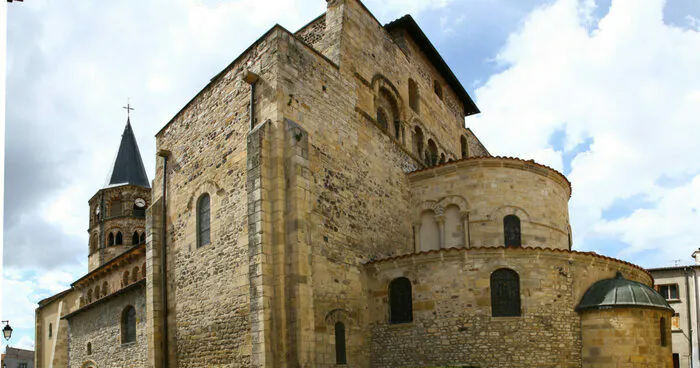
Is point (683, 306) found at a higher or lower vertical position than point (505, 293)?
lower

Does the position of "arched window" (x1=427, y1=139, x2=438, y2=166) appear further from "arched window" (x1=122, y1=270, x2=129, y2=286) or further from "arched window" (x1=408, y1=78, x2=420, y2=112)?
"arched window" (x1=122, y1=270, x2=129, y2=286)

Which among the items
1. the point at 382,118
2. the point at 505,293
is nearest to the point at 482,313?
the point at 505,293

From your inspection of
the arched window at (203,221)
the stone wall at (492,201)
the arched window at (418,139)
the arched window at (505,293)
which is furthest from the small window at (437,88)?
the arched window at (203,221)

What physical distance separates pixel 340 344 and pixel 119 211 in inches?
1240

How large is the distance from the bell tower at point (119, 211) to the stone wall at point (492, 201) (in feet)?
91.6

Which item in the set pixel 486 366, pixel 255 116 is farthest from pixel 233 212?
pixel 486 366

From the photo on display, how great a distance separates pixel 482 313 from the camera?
16.6m

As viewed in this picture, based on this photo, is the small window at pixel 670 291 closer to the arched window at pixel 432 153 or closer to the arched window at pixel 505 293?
the arched window at pixel 432 153

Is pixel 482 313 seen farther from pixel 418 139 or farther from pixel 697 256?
pixel 697 256

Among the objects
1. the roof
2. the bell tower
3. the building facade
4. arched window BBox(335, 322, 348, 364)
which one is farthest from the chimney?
the bell tower

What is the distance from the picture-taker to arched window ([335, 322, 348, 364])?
16.6 meters

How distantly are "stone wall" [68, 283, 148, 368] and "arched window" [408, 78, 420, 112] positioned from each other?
11.7 m

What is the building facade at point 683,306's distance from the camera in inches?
1351

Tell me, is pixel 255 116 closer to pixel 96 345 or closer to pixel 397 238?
pixel 397 238
